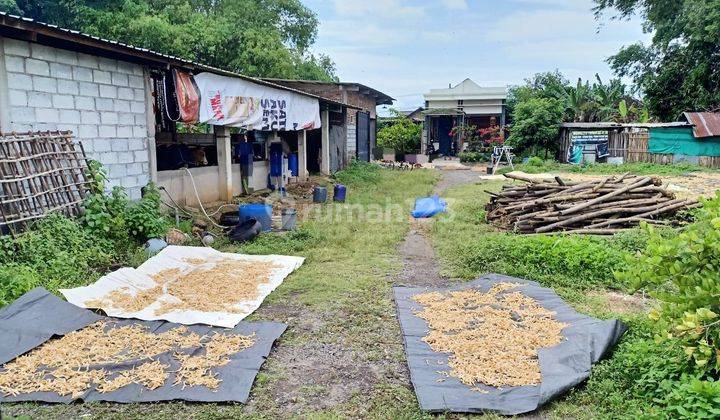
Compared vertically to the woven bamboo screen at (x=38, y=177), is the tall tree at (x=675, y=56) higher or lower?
higher

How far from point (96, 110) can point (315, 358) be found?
6.02m

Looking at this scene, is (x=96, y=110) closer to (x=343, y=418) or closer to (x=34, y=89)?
(x=34, y=89)

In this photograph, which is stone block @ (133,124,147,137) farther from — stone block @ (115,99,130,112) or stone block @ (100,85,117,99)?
stone block @ (100,85,117,99)

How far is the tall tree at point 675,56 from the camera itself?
21016mm

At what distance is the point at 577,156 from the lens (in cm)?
2423

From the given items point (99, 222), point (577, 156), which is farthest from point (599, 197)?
point (577, 156)

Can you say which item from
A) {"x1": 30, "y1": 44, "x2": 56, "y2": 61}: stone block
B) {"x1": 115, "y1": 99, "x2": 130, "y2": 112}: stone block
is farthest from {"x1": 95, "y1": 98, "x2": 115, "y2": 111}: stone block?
{"x1": 30, "y1": 44, "x2": 56, "y2": 61}: stone block

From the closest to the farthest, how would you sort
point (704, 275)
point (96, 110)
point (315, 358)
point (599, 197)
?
point (704, 275), point (315, 358), point (96, 110), point (599, 197)

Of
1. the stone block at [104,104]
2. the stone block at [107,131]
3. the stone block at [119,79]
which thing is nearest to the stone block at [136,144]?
the stone block at [107,131]

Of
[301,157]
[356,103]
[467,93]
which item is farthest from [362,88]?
[467,93]

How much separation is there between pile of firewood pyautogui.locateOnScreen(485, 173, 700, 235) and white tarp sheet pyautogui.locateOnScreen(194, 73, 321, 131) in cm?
621

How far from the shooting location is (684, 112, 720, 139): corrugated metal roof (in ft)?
68.1

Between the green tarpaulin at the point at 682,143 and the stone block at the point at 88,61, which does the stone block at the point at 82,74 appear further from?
the green tarpaulin at the point at 682,143

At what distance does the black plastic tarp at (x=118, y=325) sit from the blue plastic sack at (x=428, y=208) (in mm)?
7159
